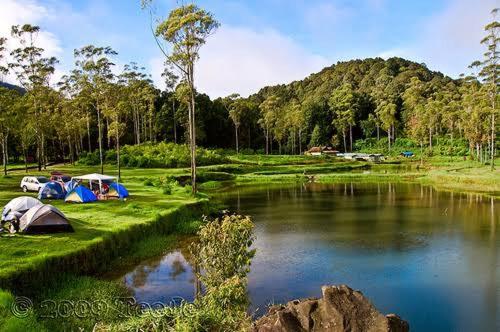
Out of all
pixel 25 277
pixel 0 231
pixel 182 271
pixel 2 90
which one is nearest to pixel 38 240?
pixel 0 231

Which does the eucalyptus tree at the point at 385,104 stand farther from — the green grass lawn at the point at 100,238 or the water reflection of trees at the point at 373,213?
the water reflection of trees at the point at 373,213

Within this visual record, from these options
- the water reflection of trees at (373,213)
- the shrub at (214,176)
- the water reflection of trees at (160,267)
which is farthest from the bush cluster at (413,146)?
the water reflection of trees at (160,267)

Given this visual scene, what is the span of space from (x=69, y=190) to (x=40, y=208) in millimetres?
12639

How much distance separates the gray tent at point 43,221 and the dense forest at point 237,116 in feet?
111

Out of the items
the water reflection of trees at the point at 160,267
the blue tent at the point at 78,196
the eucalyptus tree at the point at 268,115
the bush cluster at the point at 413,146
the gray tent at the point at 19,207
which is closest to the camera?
the water reflection of trees at the point at 160,267

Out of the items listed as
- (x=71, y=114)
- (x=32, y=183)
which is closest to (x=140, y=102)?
Answer: (x=71, y=114)

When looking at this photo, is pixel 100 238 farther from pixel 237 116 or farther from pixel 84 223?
pixel 237 116

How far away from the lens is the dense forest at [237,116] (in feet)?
196

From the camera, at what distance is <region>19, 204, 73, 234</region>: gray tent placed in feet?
72.5

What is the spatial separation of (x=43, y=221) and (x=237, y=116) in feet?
296

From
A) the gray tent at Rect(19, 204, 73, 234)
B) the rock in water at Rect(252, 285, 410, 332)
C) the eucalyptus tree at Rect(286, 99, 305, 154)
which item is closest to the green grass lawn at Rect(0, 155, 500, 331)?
the gray tent at Rect(19, 204, 73, 234)

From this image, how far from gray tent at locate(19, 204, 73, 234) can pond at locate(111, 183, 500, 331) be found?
167 inches

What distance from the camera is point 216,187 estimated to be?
59406 millimetres

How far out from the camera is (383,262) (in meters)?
22.7
